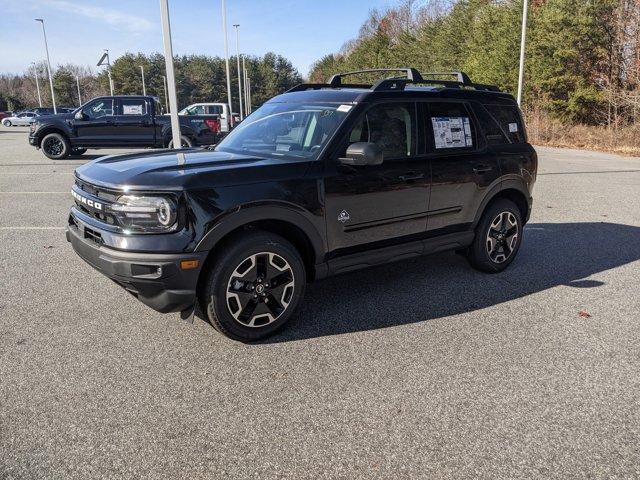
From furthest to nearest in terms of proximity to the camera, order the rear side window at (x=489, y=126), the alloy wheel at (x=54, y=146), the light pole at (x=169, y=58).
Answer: the alloy wheel at (x=54, y=146) < the light pole at (x=169, y=58) < the rear side window at (x=489, y=126)

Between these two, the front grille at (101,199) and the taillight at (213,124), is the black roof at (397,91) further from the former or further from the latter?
the taillight at (213,124)

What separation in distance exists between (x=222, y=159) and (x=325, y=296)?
1.55m

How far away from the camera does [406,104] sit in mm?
4453

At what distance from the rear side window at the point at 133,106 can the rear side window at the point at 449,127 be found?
13.4 meters

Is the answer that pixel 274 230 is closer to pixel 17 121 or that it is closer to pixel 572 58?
pixel 572 58

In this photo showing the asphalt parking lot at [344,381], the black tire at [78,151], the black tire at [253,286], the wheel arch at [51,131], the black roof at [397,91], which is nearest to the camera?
the asphalt parking lot at [344,381]

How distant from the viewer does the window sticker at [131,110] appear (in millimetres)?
15953

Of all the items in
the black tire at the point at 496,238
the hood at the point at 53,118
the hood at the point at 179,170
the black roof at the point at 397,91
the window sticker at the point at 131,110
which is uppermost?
the window sticker at the point at 131,110

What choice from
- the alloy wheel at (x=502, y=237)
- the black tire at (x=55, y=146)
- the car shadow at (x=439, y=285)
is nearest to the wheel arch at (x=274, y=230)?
the car shadow at (x=439, y=285)

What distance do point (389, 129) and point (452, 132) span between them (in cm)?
77

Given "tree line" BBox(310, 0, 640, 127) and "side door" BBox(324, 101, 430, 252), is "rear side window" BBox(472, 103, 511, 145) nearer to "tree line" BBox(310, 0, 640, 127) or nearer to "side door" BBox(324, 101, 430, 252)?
"side door" BBox(324, 101, 430, 252)

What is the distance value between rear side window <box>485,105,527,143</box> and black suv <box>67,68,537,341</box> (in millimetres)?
19

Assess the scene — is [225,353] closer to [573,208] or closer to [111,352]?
[111,352]

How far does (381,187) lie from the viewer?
4199mm
